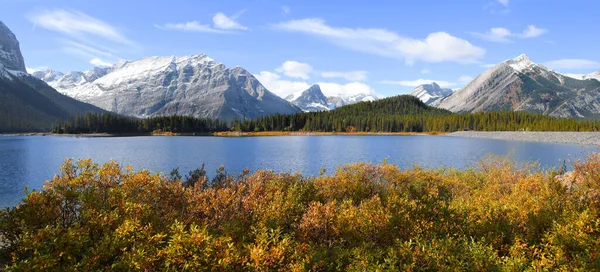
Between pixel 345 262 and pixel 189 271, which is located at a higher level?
pixel 189 271

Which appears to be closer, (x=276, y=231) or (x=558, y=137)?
(x=276, y=231)

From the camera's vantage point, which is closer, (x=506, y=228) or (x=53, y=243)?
(x=53, y=243)

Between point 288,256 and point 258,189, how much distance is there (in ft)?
28.4

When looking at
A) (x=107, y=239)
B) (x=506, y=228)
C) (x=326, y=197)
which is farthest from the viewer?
(x=326, y=197)

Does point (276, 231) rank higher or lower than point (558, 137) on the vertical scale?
lower

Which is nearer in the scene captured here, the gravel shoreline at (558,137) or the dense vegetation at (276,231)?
the dense vegetation at (276,231)

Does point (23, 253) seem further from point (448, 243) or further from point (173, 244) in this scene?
point (448, 243)

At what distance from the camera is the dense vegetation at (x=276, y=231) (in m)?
8.22

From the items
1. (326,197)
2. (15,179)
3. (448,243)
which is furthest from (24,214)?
(15,179)

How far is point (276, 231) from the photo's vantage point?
9203mm

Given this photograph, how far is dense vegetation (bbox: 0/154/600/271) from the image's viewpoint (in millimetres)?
8219

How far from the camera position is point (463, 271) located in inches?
354

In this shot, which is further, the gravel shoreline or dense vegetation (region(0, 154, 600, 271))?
the gravel shoreline

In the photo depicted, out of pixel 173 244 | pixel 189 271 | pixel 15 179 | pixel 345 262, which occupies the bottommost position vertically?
pixel 15 179
